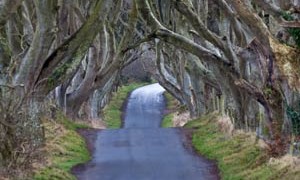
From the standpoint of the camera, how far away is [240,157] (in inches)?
641

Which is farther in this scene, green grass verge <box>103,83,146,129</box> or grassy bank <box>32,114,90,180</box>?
green grass verge <box>103,83,146,129</box>

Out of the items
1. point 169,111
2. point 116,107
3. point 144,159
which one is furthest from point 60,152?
point 116,107

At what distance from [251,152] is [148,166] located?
2.65 m

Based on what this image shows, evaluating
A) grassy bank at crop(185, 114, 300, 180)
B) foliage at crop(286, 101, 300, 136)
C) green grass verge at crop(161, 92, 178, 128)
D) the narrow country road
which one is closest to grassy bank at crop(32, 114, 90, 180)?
the narrow country road

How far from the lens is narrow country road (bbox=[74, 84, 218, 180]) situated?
15.5m

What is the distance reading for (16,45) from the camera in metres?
20.6

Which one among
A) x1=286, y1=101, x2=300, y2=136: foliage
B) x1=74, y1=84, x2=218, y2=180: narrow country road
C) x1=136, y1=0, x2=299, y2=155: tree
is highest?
x1=136, y1=0, x2=299, y2=155: tree

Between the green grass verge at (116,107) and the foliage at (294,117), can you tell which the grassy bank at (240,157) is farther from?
the green grass verge at (116,107)

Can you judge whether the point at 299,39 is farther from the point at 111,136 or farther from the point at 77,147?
the point at 111,136

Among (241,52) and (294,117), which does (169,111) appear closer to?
(241,52)

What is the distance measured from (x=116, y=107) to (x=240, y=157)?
36963 mm

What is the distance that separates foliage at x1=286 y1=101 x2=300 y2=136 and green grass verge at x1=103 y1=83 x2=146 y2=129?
24.7 m

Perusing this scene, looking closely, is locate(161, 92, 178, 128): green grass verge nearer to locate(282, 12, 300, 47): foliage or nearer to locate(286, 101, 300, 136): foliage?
locate(286, 101, 300, 136): foliage

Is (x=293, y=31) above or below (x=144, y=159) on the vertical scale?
above
